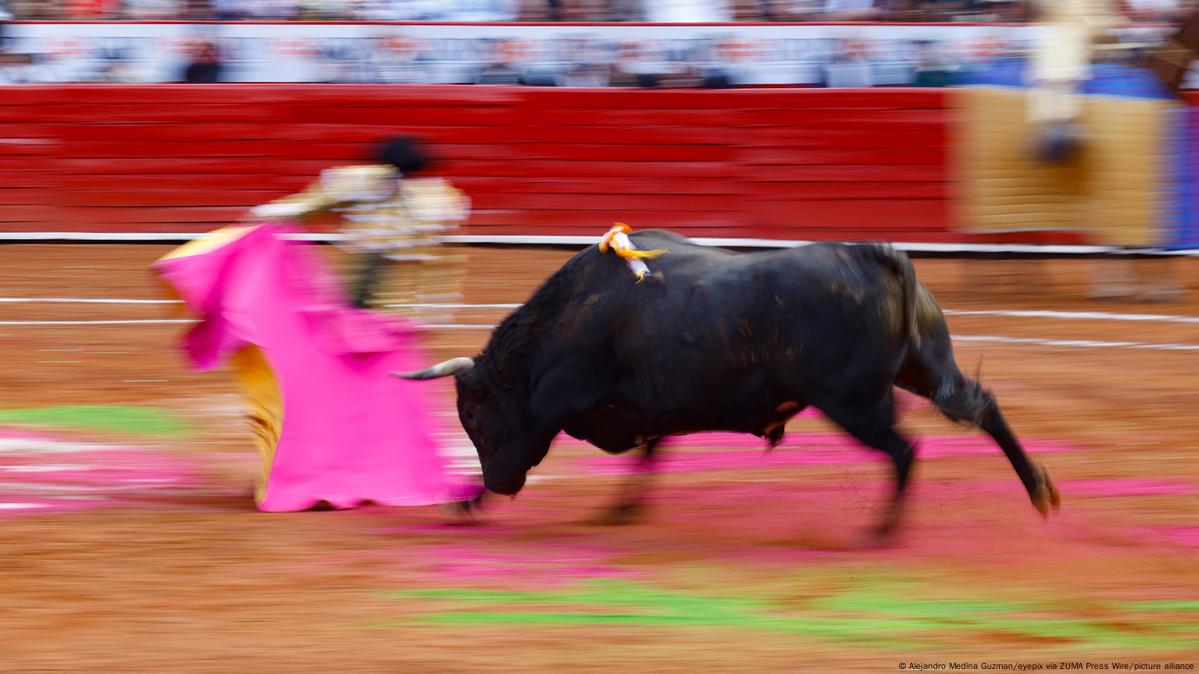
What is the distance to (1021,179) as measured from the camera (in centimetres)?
1131

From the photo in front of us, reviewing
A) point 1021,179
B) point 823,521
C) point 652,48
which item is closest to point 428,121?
point 652,48

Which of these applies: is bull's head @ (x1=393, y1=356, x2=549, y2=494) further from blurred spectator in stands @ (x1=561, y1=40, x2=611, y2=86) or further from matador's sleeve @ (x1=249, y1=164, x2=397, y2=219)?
blurred spectator in stands @ (x1=561, y1=40, x2=611, y2=86)

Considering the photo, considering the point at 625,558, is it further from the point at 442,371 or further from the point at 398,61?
the point at 398,61

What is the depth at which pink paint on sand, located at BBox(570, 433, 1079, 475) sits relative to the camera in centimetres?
664

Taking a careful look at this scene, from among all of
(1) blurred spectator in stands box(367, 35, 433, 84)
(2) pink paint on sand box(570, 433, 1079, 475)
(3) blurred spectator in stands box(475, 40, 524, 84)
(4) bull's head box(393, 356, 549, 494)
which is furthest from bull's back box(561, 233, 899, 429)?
(1) blurred spectator in stands box(367, 35, 433, 84)

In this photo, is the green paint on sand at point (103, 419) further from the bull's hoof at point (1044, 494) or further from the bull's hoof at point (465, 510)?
the bull's hoof at point (1044, 494)

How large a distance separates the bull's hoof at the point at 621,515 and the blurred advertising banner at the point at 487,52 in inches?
296

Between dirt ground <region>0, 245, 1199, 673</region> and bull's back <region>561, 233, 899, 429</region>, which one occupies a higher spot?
bull's back <region>561, 233, 899, 429</region>

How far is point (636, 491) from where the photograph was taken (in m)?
5.74

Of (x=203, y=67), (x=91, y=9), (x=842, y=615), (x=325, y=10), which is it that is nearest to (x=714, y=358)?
(x=842, y=615)

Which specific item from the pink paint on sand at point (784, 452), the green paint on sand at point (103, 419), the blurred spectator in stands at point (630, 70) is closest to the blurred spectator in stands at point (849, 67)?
the blurred spectator in stands at point (630, 70)

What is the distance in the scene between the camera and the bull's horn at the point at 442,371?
5398mm

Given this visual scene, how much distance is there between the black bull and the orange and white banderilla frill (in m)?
0.03

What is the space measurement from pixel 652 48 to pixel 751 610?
28.9ft
